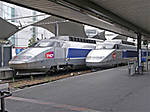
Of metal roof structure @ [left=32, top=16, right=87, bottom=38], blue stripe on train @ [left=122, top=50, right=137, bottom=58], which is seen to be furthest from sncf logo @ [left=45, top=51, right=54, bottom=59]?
metal roof structure @ [left=32, top=16, right=87, bottom=38]

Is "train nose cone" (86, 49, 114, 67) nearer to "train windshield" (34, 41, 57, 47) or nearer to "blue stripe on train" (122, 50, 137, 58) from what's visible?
"train windshield" (34, 41, 57, 47)

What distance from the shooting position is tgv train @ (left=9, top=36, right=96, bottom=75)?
11.4 metres

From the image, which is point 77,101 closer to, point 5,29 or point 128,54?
point 128,54

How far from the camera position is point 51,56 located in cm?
1223

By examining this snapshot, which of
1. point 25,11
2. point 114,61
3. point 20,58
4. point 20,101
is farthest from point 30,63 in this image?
point 25,11

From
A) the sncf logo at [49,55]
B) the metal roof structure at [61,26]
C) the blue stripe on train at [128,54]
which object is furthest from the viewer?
the metal roof structure at [61,26]

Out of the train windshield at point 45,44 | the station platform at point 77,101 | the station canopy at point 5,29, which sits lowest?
the station platform at point 77,101

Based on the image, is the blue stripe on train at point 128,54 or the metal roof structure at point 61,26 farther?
the metal roof structure at point 61,26

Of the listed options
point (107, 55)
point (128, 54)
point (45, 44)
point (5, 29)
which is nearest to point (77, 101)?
point (45, 44)

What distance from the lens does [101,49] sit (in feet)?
52.0

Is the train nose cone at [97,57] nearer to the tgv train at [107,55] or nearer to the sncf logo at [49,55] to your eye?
the tgv train at [107,55]

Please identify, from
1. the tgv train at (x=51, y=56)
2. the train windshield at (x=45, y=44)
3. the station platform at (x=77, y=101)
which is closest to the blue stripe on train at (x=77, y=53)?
the tgv train at (x=51, y=56)

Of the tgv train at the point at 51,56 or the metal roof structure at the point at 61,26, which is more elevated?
the metal roof structure at the point at 61,26

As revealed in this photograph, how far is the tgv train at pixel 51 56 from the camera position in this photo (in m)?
11.4
